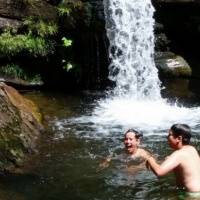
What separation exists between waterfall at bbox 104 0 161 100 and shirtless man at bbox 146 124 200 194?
9.28 meters

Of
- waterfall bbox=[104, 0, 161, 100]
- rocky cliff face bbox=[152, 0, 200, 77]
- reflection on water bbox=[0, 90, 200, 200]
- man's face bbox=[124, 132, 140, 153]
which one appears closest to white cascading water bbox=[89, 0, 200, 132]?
waterfall bbox=[104, 0, 161, 100]

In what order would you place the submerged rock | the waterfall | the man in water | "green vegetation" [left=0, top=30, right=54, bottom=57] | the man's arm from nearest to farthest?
the man's arm < the man in water < the submerged rock < "green vegetation" [left=0, top=30, right=54, bottom=57] < the waterfall

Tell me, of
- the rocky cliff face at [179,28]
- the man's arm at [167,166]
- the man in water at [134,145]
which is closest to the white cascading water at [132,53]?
the rocky cliff face at [179,28]

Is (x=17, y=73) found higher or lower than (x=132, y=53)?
lower

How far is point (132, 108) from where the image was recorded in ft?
48.0

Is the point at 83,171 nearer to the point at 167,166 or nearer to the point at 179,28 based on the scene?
the point at 167,166

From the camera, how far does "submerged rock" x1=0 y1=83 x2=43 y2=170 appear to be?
385 inches

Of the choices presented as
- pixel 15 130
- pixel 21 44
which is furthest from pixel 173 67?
pixel 15 130

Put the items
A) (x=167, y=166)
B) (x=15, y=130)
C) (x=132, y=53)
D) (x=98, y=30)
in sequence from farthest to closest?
(x=132, y=53) → (x=98, y=30) → (x=15, y=130) → (x=167, y=166)

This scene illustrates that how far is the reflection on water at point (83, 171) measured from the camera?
8477 mm

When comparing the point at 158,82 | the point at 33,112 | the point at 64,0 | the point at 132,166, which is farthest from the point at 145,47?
the point at 132,166

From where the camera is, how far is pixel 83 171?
376 inches

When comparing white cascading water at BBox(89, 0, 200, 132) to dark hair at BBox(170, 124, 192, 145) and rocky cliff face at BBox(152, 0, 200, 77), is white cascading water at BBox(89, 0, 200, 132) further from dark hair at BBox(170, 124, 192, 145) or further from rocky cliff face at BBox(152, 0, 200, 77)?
dark hair at BBox(170, 124, 192, 145)

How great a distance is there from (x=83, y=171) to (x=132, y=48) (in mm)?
8018
